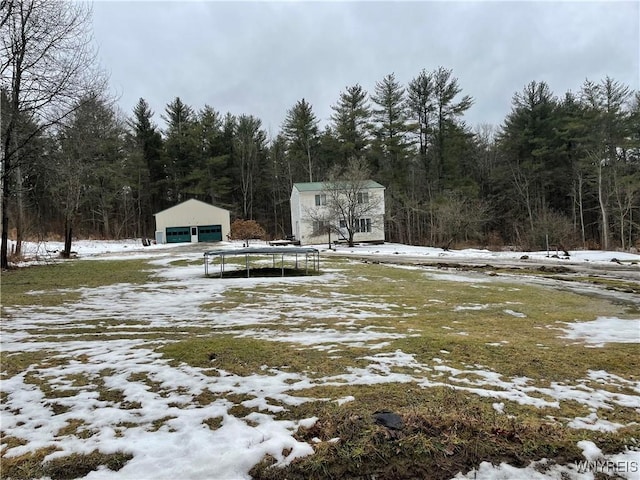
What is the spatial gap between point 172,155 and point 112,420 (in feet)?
157

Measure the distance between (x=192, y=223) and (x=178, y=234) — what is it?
1933 millimetres

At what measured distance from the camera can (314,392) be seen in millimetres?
3455

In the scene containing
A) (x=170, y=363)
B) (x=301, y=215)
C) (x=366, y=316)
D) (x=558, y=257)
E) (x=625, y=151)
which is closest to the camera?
(x=170, y=363)

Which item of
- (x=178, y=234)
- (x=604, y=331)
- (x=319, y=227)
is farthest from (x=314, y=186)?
(x=604, y=331)

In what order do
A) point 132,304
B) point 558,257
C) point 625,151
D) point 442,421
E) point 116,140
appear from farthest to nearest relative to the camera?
point 116,140 < point 625,151 < point 558,257 < point 132,304 < point 442,421

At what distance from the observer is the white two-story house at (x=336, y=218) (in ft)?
116

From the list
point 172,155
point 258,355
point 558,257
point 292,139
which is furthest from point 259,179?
point 258,355

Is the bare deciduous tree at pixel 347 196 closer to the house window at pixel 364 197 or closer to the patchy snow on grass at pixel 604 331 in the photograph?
the house window at pixel 364 197

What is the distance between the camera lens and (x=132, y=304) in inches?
A: 331

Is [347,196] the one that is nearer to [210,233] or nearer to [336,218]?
[336,218]

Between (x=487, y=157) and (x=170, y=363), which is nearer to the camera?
(x=170, y=363)

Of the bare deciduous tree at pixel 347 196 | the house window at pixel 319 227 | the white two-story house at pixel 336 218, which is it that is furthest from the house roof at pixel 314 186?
the house window at pixel 319 227

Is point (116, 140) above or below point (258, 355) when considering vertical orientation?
above

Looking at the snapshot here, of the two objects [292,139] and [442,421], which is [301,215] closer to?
[292,139]
